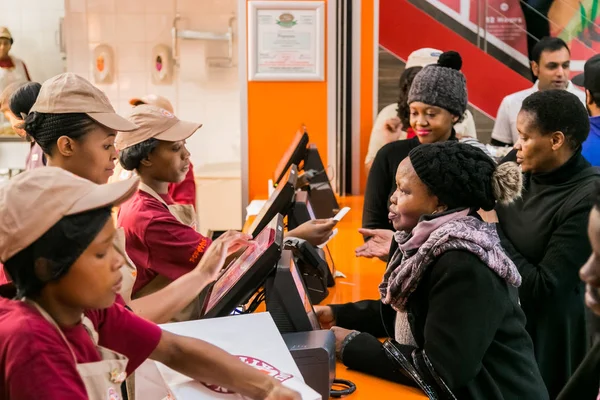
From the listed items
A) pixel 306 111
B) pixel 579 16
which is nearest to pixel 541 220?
pixel 306 111

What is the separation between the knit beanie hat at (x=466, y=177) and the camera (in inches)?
82.0

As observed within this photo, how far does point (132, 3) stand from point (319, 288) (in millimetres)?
4414

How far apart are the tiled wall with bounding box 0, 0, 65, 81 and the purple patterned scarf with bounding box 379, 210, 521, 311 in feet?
17.8

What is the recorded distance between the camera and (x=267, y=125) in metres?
5.39

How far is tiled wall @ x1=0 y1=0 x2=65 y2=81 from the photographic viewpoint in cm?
680

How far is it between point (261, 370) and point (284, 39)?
382 cm

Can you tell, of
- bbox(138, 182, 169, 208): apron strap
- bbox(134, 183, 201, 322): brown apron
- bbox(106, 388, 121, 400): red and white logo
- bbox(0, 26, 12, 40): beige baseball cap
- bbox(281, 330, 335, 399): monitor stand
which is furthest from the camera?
bbox(0, 26, 12, 40): beige baseball cap

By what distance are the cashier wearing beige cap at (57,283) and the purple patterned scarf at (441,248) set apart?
831 mm

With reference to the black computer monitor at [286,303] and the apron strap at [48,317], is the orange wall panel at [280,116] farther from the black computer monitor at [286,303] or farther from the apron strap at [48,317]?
the apron strap at [48,317]

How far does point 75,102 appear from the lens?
2.22m

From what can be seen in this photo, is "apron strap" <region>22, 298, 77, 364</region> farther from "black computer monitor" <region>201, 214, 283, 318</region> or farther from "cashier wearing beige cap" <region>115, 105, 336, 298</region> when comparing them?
"cashier wearing beige cap" <region>115, 105, 336, 298</region>

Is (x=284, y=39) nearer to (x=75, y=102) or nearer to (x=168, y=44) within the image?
(x=168, y=44)

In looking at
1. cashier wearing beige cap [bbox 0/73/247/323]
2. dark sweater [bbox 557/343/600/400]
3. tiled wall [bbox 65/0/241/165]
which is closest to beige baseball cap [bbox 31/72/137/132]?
cashier wearing beige cap [bbox 0/73/247/323]

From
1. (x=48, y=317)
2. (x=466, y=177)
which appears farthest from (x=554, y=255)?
(x=48, y=317)
